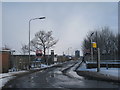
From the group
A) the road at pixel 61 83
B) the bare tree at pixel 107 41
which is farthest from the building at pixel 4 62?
the bare tree at pixel 107 41

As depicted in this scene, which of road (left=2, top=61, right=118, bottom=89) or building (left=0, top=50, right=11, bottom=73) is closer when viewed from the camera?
road (left=2, top=61, right=118, bottom=89)

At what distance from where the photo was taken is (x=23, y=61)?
141 feet

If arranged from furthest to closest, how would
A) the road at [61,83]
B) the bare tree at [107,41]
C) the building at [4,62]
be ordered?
the bare tree at [107,41], the building at [4,62], the road at [61,83]

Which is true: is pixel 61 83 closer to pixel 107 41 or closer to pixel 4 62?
pixel 4 62

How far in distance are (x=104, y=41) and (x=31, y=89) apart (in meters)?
72.8

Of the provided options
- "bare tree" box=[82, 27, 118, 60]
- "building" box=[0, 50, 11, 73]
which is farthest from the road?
"bare tree" box=[82, 27, 118, 60]

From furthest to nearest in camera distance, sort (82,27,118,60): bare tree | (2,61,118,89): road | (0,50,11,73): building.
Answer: (82,27,118,60): bare tree → (0,50,11,73): building → (2,61,118,89): road

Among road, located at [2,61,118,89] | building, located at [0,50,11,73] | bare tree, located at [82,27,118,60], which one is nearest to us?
road, located at [2,61,118,89]

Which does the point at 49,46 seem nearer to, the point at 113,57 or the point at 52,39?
the point at 52,39

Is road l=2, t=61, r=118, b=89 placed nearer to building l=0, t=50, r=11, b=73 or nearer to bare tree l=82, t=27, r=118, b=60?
building l=0, t=50, r=11, b=73

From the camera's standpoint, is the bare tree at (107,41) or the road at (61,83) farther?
the bare tree at (107,41)

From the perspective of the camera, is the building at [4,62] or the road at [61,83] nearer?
the road at [61,83]

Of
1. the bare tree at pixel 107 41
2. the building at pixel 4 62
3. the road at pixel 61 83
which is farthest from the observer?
the bare tree at pixel 107 41

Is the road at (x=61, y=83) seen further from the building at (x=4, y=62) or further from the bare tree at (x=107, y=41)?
the bare tree at (x=107, y=41)
